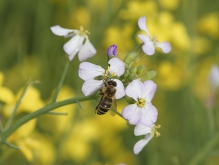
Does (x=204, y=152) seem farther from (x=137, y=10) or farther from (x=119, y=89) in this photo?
(x=137, y=10)

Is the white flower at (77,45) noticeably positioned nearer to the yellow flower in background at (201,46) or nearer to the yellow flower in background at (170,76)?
the yellow flower in background at (170,76)

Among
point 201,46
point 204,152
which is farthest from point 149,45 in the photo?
point 201,46

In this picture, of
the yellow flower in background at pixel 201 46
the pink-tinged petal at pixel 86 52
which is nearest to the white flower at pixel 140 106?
the pink-tinged petal at pixel 86 52

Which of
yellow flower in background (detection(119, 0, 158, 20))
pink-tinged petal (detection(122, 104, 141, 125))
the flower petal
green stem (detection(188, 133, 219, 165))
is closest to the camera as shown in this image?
pink-tinged petal (detection(122, 104, 141, 125))

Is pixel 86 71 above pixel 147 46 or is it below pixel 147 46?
below

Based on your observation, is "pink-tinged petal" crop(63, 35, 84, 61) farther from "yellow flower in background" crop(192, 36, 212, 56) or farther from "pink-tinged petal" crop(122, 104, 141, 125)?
"yellow flower in background" crop(192, 36, 212, 56)

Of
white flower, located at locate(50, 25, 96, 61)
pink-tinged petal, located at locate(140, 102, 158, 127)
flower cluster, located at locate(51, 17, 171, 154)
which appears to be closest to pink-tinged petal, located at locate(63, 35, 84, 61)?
white flower, located at locate(50, 25, 96, 61)

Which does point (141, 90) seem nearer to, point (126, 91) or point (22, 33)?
point (126, 91)

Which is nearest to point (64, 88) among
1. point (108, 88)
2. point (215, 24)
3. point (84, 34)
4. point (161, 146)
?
point (161, 146)
